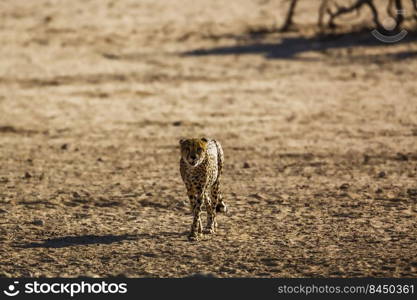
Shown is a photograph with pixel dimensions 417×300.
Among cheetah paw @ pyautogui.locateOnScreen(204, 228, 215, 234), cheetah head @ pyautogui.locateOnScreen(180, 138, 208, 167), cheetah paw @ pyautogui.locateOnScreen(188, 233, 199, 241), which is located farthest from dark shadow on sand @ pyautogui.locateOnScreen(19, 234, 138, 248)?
cheetah head @ pyautogui.locateOnScreen(180, 138, 208, 167)

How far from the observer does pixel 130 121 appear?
52.4 feet

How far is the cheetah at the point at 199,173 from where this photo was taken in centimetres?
825

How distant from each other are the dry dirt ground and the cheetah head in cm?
84

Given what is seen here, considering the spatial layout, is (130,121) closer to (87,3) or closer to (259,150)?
(259,150)

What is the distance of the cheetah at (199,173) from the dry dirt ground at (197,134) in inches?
8.0

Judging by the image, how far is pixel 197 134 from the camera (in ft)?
48.7

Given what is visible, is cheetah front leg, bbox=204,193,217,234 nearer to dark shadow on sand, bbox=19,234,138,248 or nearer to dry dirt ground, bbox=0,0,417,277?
dry dirt ground, bbox=0,0,417,277

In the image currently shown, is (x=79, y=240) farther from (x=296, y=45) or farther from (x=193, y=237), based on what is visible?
(x=296, y=45)

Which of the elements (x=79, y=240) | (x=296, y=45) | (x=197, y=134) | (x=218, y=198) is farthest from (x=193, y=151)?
(x=296, y=45)

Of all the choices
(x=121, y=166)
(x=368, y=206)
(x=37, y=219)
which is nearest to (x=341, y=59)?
(x=121, y=166)

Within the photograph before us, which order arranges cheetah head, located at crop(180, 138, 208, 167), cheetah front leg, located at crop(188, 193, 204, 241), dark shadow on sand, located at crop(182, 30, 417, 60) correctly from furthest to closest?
dark shadow on sand, located at crop(182, 30, 417, 60) → cheetah front leg, located at crop(188, 193, 204, 241) → cheetah head, located at crop(180, 138, 208, 167)

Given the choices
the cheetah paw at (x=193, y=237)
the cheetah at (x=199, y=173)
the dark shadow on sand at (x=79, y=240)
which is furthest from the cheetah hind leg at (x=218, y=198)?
the dark shadow on sand at (x=79, y=240)

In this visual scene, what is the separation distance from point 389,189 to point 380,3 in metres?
18.1

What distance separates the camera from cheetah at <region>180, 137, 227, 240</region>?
8.25 metres
